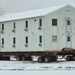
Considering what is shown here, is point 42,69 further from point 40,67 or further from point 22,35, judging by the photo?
point 22,35

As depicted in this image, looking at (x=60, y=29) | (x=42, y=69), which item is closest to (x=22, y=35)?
(x=60, y=29)

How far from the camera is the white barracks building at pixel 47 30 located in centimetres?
4766

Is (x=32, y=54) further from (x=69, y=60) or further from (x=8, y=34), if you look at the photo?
(x=8, y=34)

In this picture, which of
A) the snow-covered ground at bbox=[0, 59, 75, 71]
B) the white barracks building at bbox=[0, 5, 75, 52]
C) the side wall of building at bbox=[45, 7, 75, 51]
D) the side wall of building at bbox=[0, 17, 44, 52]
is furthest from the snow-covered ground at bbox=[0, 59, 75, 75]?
the side wall of building at bbox=[0, 17, 44, 52]

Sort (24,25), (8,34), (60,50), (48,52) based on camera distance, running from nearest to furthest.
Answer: (48,52) < (60,50) < (24,25) < (8,34)

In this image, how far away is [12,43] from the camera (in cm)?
5312

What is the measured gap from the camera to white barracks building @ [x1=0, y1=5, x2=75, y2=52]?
1876 inches

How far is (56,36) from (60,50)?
6.40 feet

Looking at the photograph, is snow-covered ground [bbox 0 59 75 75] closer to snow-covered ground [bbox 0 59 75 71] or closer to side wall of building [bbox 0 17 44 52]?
snow-covered ground [bbox 0 59 75 71]

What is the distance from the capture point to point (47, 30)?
47.7 m

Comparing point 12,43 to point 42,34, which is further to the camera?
point 12,43

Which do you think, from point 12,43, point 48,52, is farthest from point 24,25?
point 48,52

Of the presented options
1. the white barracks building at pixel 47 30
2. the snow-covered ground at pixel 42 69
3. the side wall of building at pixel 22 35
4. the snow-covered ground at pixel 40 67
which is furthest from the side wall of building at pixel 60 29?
the snow-covered ground at pixel 42 69

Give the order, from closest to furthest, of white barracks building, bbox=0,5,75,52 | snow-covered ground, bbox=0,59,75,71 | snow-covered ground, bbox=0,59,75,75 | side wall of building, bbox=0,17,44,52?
snow-covered ground, bbox=0,59,75,75 → snow-covered ground, bbox=0,59,75,71 → white barracks building, bbox=0,5,75,52 → side wall of building, bbox=0,17,44,52
